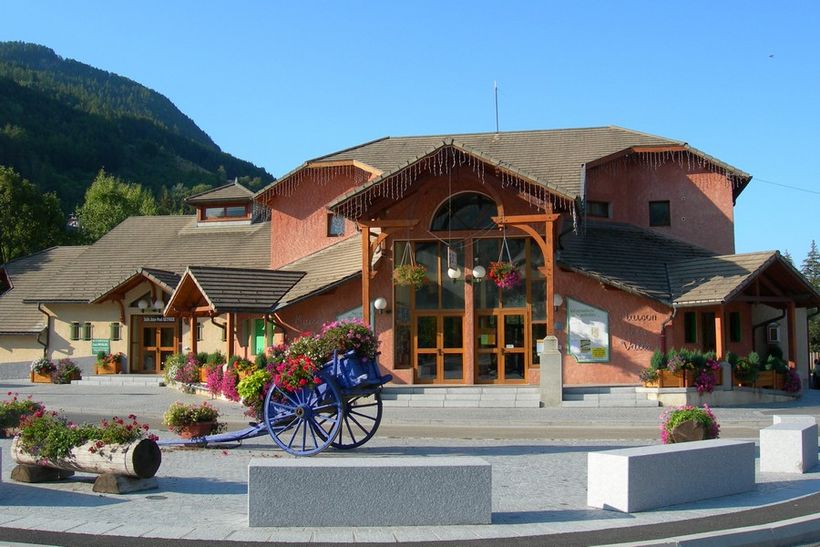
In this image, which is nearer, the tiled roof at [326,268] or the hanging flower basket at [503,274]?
the hanging flower basket at [503,274]

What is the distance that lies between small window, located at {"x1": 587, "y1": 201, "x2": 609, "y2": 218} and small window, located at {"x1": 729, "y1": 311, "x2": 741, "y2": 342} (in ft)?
17.3

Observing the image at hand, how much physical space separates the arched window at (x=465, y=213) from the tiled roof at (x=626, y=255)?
2.50m

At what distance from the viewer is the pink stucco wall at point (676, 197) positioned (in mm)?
29719

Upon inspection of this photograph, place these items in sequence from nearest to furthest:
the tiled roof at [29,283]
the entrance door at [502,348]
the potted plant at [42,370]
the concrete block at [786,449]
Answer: the concrete block at [786,449]
the entrance door at [502,348]
the potted plant at [42,370]
the tiled roof at [29,283]

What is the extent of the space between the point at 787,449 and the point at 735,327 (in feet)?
52.2

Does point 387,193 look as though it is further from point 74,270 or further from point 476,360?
point 74,270

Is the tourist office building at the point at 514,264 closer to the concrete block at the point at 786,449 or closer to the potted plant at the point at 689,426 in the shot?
the potted plant at the point at 689,426

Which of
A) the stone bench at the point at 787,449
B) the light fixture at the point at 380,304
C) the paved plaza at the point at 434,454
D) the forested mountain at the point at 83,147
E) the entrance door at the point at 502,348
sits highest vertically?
the forested mountain at the point at 83,147

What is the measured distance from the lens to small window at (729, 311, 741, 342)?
27647mm

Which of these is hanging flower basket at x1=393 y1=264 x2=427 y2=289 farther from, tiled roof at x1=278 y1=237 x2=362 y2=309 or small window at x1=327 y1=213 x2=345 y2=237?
small window at x1=327 y1=213 x2=345 y2=237

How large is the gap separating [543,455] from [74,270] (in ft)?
95.7

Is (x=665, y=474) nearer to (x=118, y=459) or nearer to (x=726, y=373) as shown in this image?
(x=118, y=459)

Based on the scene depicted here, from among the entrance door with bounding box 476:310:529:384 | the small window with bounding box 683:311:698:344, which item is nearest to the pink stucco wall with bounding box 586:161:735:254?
the small window with bounding box 683:311:698:344

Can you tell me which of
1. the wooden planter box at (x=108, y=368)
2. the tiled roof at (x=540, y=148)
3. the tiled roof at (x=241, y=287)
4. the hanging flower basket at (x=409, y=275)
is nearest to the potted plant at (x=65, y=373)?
the wooden planter box at (x=108, y=368)
